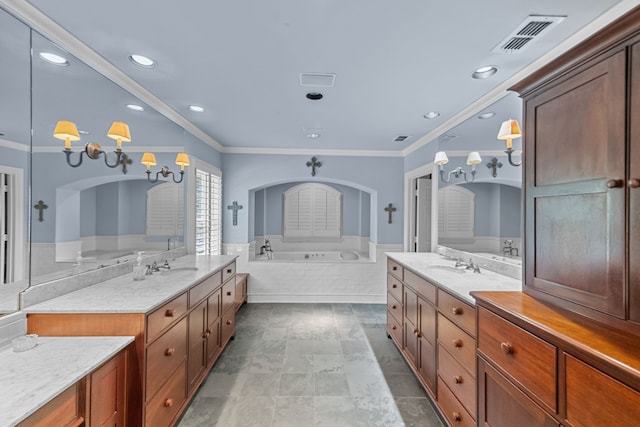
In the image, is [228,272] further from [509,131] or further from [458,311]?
[509,131]

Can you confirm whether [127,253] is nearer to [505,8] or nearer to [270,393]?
[270,393]

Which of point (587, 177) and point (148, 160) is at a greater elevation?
point (148, 160)

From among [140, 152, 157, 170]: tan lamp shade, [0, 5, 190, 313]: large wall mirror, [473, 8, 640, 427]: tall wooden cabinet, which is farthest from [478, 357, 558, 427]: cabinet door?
[140, 152, 157, 170]: tan lamp shade

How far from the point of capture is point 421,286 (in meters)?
2.42

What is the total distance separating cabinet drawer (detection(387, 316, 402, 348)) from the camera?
2954 mm

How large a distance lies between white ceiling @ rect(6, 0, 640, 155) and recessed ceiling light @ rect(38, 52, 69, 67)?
8 cm

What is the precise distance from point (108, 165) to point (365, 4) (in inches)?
84.4

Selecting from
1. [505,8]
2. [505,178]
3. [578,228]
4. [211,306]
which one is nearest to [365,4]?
[505,8]

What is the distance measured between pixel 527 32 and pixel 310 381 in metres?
2.94

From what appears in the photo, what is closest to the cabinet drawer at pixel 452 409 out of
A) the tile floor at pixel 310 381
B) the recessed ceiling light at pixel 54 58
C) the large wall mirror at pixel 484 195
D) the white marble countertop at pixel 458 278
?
the tile floor at pixel 310 381

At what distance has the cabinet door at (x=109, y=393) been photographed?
1262 millimetres

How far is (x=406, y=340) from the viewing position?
2.77m

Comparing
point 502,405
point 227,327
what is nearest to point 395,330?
point 227,327

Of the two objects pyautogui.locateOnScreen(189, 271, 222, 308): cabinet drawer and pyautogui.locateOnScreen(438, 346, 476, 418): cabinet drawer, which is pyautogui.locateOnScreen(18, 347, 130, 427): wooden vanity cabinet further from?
pyautogui.locateOnScreen(438, 346, 476, 418): cabinet drawer
